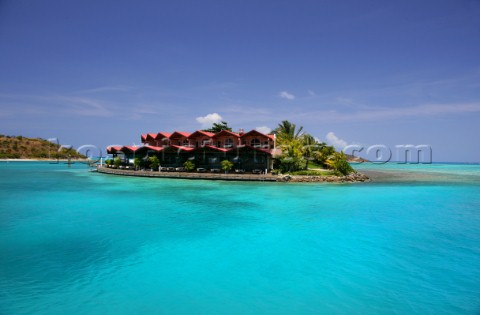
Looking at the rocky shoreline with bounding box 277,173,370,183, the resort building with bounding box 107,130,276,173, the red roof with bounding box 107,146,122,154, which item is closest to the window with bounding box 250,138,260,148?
the resort building with bounding box 107,130,276,173

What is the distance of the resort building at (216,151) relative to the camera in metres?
33.8

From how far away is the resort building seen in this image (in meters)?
33.8

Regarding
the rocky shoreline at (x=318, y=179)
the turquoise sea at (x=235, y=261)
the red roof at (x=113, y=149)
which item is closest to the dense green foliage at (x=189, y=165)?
the rocky shoreline at (x=318, y=179)

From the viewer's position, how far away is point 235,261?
8016 millimetres

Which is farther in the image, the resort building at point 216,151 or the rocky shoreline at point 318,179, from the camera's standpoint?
the resort building at point 216,151

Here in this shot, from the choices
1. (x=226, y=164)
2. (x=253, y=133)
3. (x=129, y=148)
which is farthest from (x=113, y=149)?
(x=253, y=133)

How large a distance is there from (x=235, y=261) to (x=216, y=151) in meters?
27.8

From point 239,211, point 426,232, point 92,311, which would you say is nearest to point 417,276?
point 426,232

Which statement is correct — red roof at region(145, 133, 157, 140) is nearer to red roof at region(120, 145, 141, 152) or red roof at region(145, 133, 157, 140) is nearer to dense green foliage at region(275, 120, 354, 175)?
red roof at region(120, 145, 141, 152)

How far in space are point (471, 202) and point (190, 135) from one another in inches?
1240

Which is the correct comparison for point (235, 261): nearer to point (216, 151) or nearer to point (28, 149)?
point (216, 151)

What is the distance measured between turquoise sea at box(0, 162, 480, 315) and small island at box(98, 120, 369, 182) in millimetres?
17471

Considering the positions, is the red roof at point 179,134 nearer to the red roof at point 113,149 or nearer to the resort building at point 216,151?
the resort building at point 216,151

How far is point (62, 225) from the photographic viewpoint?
11469mm
